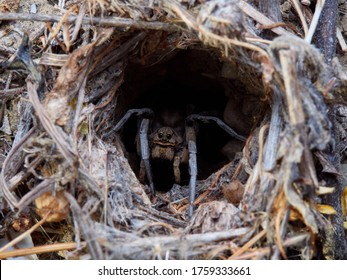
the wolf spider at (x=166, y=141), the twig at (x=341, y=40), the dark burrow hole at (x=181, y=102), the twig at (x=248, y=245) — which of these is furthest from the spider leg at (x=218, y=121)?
the twig at (x=248, y=245)

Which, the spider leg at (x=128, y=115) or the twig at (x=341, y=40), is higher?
the twig at (x=341, y=40)

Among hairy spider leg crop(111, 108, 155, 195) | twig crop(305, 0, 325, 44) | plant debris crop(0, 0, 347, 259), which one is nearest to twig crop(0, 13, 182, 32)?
plant debris crop(0, 0, 347, 259)

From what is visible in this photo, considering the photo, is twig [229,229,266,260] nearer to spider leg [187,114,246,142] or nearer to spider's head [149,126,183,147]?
spider leg [187,114,246,142]

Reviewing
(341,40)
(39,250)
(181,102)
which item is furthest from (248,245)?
(181,102)

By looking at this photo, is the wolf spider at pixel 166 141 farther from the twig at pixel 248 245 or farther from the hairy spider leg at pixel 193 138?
the twig at pixel 248 245

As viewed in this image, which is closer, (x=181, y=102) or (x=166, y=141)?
(x=166, y=141)

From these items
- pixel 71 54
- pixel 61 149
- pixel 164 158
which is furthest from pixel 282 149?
pixel 164 158

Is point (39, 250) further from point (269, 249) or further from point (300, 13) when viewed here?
point (300, 13)
